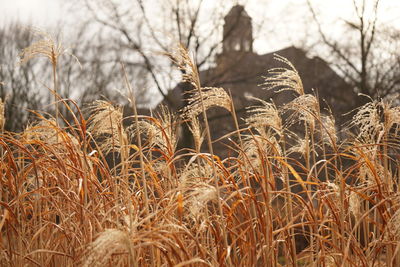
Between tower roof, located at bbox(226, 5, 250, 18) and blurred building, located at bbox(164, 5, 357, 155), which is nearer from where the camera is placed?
blurred building, located at bbox(164, 5, 357, 155)

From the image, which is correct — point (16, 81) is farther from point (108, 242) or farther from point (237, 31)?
point (108, 242)

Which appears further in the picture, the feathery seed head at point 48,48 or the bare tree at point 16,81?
the bare tree at point 16,81

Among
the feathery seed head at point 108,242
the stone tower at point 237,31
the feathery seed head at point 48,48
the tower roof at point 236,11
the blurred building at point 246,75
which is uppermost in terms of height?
the tower roof at point 236,11

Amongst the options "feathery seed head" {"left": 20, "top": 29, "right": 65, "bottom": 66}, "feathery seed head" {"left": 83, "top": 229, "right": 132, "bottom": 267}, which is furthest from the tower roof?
"feathery seed head" {"left": 83, "top": 229, "right": 132, "bottom": 267}

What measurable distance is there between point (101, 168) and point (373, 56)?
13.0 meters

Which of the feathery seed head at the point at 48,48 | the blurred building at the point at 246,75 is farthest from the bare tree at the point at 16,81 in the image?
the feathery seed head at the point at 48,48

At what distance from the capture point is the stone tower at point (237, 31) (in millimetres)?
14031

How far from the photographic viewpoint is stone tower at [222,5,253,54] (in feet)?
46.0

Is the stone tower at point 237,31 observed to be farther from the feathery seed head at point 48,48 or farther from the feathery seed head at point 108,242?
the feathery seed head at point 108,242

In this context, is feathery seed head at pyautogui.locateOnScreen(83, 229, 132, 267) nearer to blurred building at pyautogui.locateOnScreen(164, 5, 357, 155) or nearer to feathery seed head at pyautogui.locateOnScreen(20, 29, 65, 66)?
feathery seed head at pyautogui.locateOnScreen(20, 29, 65, 66)

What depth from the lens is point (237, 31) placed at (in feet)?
47.4

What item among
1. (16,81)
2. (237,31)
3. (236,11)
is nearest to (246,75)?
(237,31)

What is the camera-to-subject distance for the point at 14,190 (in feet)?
6.07

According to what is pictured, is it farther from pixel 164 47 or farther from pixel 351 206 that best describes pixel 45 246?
pixel 164 47
